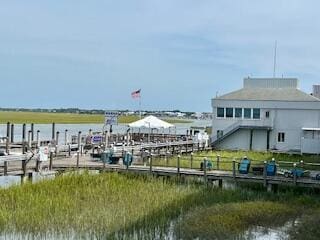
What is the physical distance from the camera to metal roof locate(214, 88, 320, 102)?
55531mm

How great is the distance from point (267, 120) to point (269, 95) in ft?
9.65

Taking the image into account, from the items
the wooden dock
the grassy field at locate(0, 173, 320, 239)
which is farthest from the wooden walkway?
the grassy field at locate(0, 173, 320, 239)

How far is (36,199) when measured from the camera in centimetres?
2419

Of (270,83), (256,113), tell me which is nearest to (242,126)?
(256,113)

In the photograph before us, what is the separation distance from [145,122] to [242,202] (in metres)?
28.1

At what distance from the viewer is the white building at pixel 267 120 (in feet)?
177

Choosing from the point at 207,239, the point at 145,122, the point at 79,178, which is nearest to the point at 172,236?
the point at 207,239

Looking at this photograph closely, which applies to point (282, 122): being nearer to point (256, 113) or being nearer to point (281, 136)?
point (281, 136)

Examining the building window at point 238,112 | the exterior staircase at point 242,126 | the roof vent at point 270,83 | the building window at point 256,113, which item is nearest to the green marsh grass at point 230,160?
the exterior staircase at point 242,126

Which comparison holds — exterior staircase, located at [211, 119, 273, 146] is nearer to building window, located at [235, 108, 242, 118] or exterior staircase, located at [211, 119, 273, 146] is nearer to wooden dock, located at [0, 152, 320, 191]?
building window, located at [235, 108, 242, 118]

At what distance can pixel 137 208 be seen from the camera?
2414 cm

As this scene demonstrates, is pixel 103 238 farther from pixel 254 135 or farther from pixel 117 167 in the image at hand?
pixel 254 135

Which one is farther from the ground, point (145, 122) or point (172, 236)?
point (145, 122)

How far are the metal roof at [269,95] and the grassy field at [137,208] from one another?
26253 mm
